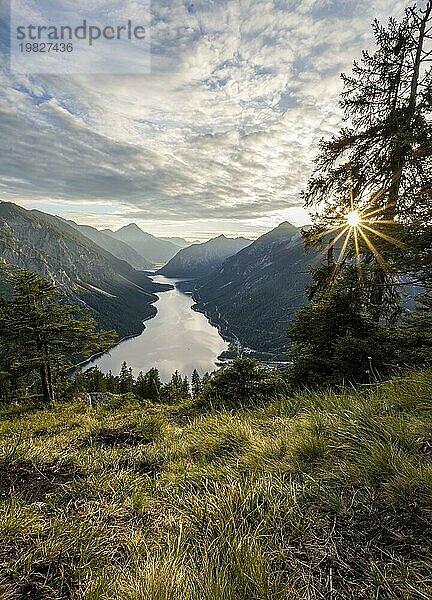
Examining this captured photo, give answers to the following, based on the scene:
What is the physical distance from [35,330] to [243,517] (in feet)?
52.3

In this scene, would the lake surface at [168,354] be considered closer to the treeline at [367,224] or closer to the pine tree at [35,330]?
the pine tree at [35,330]

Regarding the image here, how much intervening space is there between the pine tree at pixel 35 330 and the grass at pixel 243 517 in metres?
12.5

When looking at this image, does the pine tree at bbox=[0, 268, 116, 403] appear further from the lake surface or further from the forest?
the lake surface

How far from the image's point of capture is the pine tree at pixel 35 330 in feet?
49.4

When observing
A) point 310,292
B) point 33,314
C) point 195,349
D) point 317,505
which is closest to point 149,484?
point 317,505

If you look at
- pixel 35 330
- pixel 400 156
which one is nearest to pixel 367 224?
pixel 400 156

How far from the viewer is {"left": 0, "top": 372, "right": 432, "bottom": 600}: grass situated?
6.19ft

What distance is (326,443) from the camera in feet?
11.6

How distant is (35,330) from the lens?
601 inches

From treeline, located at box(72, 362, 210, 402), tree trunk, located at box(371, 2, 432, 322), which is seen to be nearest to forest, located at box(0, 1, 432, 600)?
tree trunk, located at box(371, 2, 432, 322)

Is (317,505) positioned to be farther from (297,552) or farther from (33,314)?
(33,314)

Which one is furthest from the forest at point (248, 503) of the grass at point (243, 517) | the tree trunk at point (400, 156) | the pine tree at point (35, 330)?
the pine tree at point (35, 330)

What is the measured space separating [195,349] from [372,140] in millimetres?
159519

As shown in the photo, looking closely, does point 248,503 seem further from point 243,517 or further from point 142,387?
point 142,387
